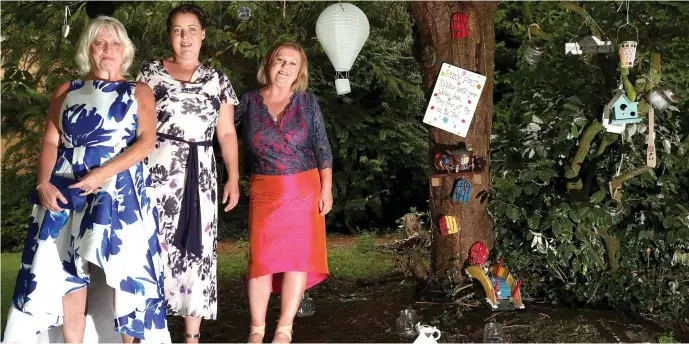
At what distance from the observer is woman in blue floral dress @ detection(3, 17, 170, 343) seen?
122 inches

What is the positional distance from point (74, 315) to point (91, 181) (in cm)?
55

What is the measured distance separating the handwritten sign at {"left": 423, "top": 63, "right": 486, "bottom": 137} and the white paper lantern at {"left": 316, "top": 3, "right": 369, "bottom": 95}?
0.68m

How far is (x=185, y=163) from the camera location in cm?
345

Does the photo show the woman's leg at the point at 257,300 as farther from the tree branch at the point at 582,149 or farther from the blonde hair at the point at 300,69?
the tree branch at the point at 582,149

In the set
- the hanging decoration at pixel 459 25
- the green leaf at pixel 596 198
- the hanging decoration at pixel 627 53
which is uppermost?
the hanging decoration at pixel 459 25

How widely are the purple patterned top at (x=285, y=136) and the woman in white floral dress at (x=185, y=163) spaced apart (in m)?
0.28

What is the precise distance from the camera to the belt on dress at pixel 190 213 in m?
3.45

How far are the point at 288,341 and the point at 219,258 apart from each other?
4.52 metres

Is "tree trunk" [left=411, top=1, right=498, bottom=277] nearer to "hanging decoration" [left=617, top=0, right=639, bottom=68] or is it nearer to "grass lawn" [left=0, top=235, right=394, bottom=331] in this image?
"hanging decoration" [left=617, top=0, right=639, bottom=68]

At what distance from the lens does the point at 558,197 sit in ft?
16.3

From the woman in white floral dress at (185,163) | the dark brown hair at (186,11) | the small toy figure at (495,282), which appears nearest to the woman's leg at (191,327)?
the woman in white floral dress at (185,163)

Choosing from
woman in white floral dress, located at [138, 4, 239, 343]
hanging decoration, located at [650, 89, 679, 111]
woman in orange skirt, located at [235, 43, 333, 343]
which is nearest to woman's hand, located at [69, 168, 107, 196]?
woman in white floral dress, located at [138, 4, 239, 343]

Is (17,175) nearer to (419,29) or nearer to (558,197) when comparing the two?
(419,29)

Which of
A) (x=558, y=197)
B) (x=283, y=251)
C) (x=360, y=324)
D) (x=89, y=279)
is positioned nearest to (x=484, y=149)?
(x=558, y=197)
